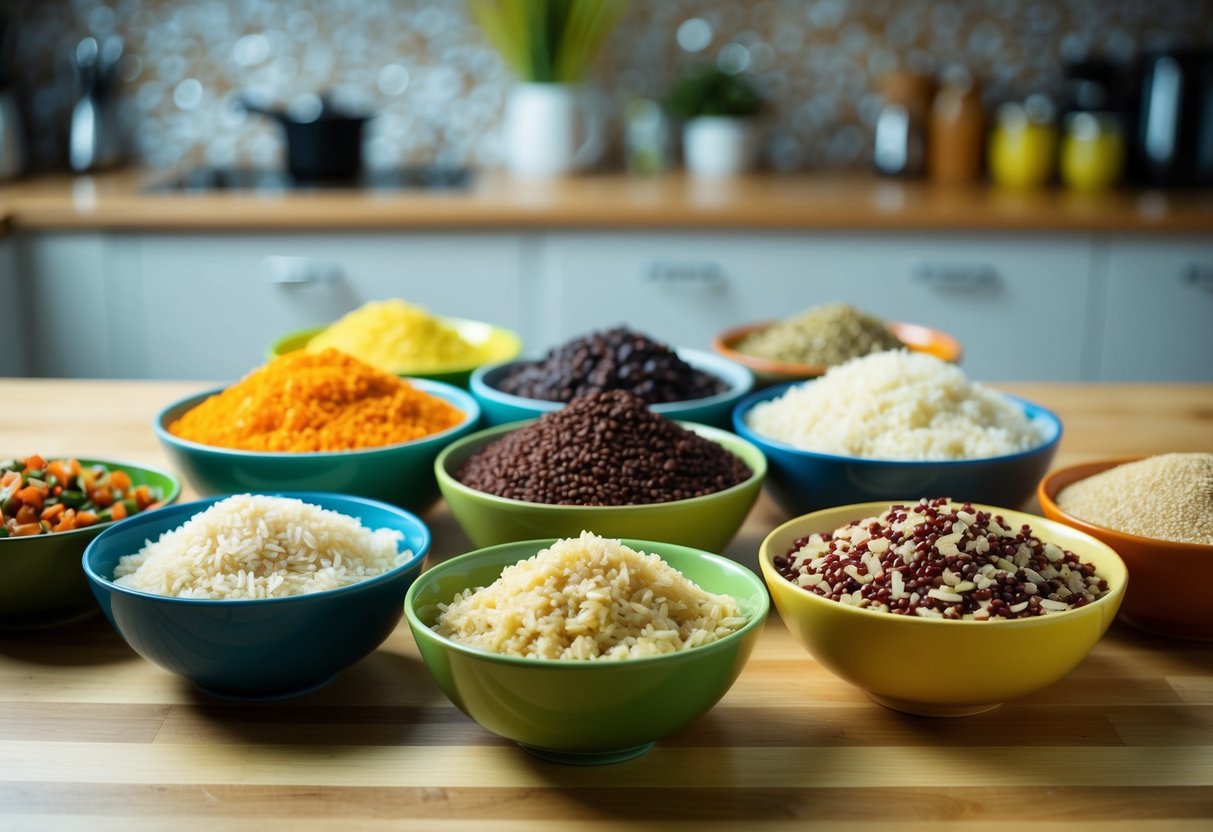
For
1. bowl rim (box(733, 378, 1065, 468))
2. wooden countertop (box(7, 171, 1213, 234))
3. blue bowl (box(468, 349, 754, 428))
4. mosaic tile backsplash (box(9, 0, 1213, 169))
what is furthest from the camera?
mosaic tile backsplash (box(9, 0, 1213, 169))

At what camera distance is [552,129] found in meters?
3.59

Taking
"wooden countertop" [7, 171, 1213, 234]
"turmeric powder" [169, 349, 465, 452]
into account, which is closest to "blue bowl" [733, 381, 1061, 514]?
"turmeric powder" [169, 349, 465, 452]

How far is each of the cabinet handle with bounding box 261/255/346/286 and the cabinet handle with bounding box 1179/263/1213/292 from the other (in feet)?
6.71

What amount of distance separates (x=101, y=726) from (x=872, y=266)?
2.42 metres

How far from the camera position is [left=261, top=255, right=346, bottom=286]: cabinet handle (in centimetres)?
Result: 314

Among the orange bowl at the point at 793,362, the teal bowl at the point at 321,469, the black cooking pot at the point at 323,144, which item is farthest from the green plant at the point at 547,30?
the teal bowl at the point at 321,469

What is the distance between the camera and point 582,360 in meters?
1.61

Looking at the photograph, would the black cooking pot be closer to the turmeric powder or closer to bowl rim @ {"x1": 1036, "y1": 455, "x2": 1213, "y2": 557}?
the turmeric powder

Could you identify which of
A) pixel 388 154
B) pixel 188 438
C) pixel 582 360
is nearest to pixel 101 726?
pixel 188 438

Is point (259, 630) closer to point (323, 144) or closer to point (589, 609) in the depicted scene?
point (589, 609)

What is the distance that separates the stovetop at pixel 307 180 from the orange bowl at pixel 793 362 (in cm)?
171

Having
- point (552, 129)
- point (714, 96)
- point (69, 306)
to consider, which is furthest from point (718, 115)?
point (69, 306)

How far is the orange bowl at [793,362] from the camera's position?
1722 millimetres

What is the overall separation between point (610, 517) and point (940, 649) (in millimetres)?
353
